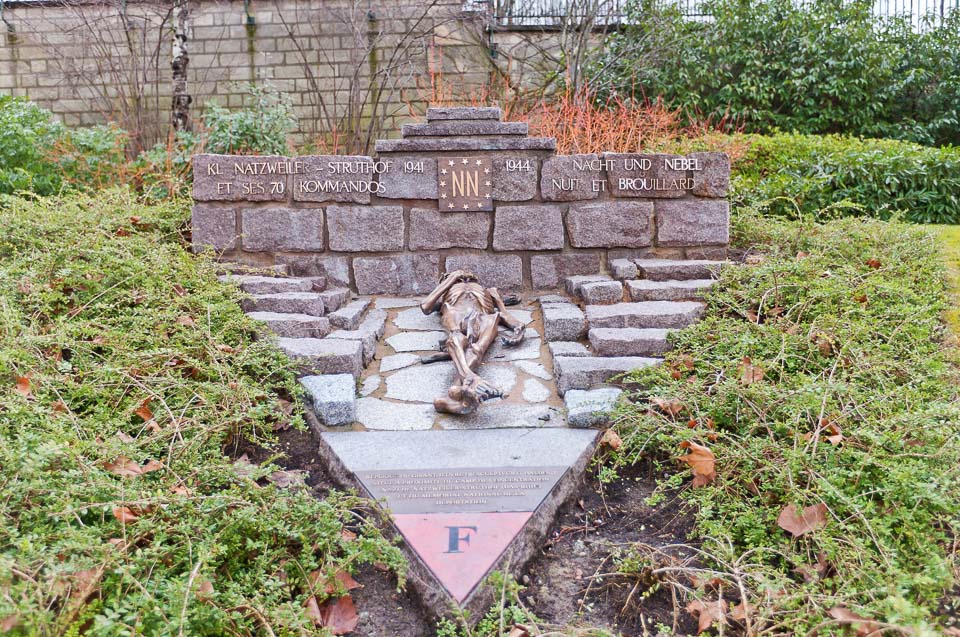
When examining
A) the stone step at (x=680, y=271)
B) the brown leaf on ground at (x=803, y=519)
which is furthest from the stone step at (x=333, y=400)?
the stone step at (x=680, y=271)

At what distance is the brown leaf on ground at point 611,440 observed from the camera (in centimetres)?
314

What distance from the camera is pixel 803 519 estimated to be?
2502mm

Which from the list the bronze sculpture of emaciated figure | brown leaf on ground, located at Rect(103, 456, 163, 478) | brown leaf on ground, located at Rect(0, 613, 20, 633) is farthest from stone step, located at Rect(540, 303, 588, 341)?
brown leaf on ground, located at Rect(0, 613, 20, 633)

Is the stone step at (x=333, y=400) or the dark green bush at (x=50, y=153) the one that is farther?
the dark green bush at (x=50, y=153)

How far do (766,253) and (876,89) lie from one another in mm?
5784

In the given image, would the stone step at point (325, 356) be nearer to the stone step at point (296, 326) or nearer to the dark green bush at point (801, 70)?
the stone step at point (296, 326)

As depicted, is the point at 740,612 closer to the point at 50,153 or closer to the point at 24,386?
the point at 24,386

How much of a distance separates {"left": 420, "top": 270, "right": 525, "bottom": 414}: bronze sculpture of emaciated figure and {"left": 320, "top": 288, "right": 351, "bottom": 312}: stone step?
71 cm

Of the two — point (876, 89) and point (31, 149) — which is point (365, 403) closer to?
point (31, 149)

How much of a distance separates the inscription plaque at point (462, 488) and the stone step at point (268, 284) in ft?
6.98

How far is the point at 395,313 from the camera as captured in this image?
15.9 ft

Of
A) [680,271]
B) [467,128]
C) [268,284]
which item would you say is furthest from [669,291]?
[268,284]

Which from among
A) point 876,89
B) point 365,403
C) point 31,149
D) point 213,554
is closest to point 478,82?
point 876,89

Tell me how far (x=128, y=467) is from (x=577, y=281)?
3093 millimetres
